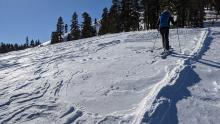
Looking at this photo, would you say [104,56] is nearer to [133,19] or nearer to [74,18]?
[133,19]

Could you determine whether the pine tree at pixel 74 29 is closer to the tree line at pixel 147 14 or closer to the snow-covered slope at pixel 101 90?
the tree line at pixel 147 14

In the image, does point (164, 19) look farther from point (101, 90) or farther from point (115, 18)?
point (115, 18)

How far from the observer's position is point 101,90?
11.3 metres

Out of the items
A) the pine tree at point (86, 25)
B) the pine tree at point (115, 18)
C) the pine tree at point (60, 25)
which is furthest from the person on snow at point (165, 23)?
the pine tree at point (60, 25)

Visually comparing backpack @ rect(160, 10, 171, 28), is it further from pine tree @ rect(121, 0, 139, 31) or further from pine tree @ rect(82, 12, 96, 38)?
pine tree @ rect(82, 12, 96, 38)

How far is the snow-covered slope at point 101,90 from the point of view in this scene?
8930mm

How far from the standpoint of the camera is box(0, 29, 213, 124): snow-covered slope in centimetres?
893

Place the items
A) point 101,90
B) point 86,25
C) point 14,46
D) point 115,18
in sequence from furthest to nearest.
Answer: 1. point 14,46
2. point 86,25
3. point 115,18
4. point 101,90

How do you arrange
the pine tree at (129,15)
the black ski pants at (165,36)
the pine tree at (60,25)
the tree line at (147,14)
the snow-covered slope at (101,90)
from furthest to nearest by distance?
the pine tree at (60,25) → the pine tree at (129,15) → the tree line at (147,14) → the black ski pants at (165,36) → the snow-covered slope at (101,90)

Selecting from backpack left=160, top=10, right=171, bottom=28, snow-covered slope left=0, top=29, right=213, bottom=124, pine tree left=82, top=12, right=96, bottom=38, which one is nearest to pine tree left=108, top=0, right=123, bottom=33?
pine tree left=82, top=12, right=96, bottom=38

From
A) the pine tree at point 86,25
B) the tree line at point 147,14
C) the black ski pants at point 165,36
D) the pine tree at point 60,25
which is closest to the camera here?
the black ski pants at point 165,36

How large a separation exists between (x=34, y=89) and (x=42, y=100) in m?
1.71

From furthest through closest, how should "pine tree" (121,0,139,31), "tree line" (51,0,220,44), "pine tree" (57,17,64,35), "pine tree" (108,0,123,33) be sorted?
"pine tree" (57,17,64,35), "pine tree" (108,0,123,33), "pine tree" (121,0,139,31), "tree line" (51,0,220,44)

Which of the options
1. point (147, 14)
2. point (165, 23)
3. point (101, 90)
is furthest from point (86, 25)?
point (101, 90)
